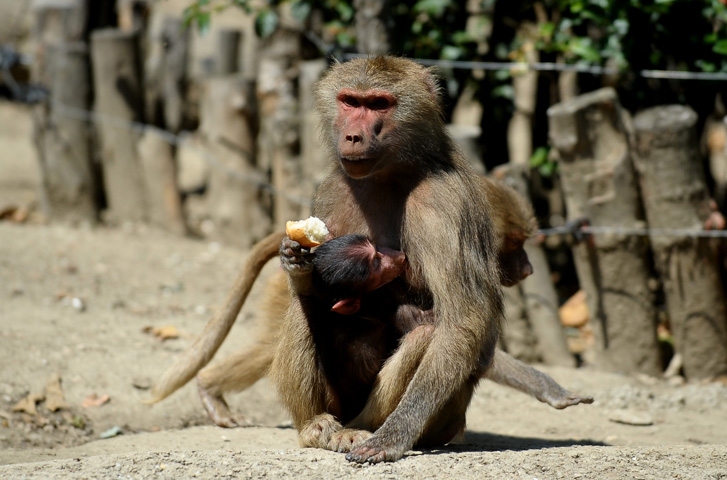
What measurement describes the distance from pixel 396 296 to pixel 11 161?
27.9ft

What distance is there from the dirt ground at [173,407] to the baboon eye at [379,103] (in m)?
1.76

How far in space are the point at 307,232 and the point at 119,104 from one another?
5.47m

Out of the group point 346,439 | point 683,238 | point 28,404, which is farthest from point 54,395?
point 683,238

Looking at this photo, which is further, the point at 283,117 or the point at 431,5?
the point at 283,117

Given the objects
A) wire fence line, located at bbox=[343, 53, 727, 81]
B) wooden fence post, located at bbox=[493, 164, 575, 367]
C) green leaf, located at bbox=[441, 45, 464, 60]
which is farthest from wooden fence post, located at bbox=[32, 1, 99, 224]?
wooden fence post, located at bbox=[493, 164, 575, 367]

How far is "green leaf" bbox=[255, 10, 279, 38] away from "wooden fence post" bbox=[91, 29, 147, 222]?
1857 millimetres

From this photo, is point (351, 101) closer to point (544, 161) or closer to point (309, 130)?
point (309, 130)

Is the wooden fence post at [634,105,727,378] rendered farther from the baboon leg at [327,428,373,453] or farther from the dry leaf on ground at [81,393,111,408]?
the dry leaf on ground at [81,393,111,408]

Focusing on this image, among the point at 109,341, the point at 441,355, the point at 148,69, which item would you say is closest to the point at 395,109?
the point at 441,355

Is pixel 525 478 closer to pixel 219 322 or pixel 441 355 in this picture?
pixel 441 355

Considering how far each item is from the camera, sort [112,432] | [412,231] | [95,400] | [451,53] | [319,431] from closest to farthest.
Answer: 1. [412,231]
2. [319,431]
3. [112,432]
4. [95,400]
5. [451,53]

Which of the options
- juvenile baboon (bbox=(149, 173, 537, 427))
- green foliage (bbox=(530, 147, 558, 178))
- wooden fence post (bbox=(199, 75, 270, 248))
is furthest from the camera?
wooden fence post (bbox=(199, 75, 270, 248))

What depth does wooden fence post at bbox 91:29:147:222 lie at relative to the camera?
9.12 meters

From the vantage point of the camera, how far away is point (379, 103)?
4711 millimetres
